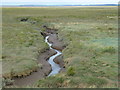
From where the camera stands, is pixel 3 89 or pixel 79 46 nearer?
pixel 3 89

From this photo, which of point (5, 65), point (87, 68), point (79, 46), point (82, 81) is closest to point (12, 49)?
point (5, 65)

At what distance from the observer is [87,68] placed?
17.9 metres

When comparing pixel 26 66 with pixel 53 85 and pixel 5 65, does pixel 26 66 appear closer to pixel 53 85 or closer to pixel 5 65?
pixel 5 65

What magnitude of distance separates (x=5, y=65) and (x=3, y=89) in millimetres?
6120

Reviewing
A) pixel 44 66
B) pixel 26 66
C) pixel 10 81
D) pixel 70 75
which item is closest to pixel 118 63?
pixel 70 75

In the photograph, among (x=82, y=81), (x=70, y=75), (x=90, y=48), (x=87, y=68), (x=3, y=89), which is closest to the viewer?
(x=3, y=89)

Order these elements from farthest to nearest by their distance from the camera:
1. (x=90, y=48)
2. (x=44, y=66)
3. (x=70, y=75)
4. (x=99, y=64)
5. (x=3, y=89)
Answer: (x=90, y=48)
(x=44, y=66)
(x=99, y=64)
(x=70, y=75)
(x=3, y=89)

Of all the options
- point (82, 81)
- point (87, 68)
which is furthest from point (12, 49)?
point (82, 81)

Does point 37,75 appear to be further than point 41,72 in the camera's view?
No

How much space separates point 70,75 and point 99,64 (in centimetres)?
431

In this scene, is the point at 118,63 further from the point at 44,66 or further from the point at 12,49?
the point at 12,49

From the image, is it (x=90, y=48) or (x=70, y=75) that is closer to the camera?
(x=70, y=75)

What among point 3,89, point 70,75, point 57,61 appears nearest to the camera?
point 3,89

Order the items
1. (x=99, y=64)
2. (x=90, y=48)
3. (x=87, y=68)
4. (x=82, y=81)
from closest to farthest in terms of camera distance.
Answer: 1. (x=82, y=81)
2. (x=87, y=68)
3. (x=99, y=64)
4. (x=90, y=48)
